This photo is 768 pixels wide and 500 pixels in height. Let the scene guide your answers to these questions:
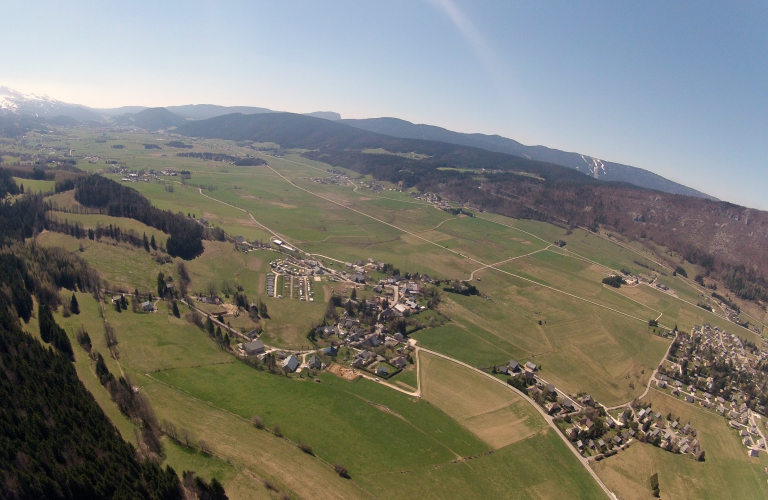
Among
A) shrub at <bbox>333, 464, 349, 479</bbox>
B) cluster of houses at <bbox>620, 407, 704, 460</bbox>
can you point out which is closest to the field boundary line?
shrub at <bbox>333, 464, 349, 479</bbox>

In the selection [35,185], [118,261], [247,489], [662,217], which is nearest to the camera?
[247,489]

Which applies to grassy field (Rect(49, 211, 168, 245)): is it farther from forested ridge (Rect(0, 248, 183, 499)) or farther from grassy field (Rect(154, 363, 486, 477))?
grassy field (Rect(154, 363, 486, 477))

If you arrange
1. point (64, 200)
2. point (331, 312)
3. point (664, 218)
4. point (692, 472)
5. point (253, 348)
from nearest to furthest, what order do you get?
Answer: point (692, 472) → point (253, 348) → point (331, 312) → point (64, 200) → point (664, 218)

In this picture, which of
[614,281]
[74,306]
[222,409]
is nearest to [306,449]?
[222,409]

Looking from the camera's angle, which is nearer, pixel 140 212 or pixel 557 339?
pixel 557 339

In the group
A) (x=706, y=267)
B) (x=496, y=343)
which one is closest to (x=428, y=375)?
(x=496, y=343)

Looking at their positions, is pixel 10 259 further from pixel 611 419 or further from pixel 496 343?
pixel 611 419

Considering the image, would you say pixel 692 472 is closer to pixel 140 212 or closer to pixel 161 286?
pixel 161 286
